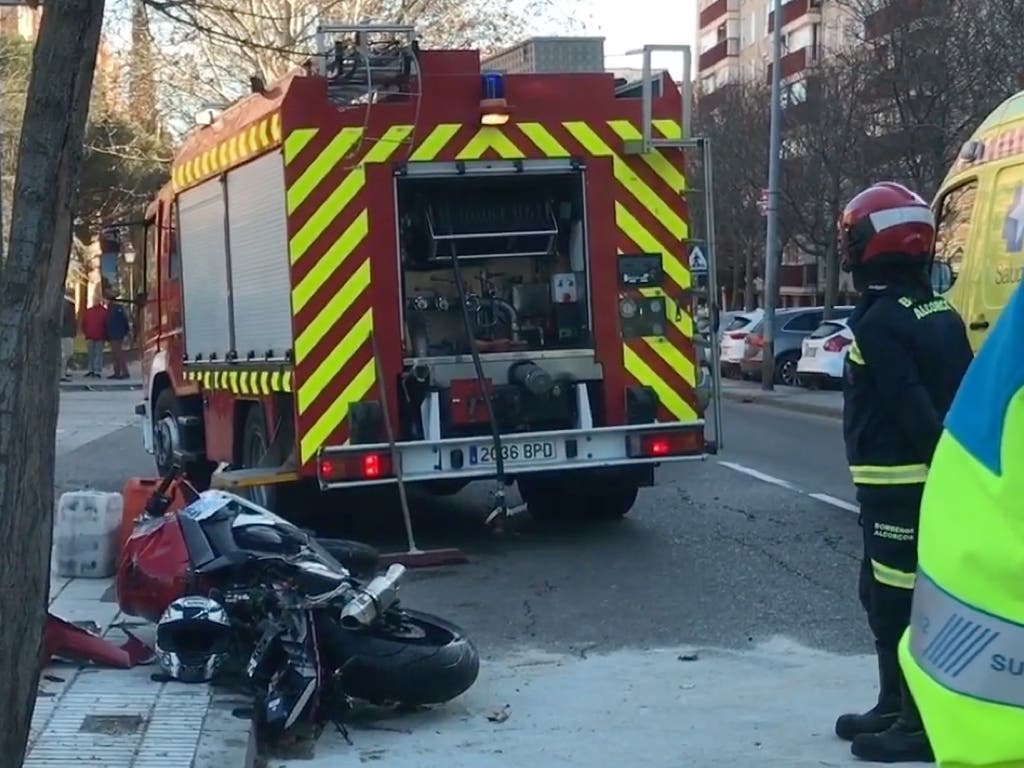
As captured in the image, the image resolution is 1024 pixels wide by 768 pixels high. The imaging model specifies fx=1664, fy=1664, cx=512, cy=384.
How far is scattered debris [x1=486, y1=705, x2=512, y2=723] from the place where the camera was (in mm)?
6445

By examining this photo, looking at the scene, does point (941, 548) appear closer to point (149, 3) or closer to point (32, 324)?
point (32, 324)

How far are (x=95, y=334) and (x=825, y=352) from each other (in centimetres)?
1450

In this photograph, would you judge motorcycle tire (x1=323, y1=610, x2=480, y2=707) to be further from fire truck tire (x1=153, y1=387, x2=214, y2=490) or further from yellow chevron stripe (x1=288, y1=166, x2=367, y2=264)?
fire truck tire (x1=153, y1=387, x2=214, y2=490)

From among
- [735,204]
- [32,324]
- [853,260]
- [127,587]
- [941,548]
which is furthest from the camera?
[735,204]

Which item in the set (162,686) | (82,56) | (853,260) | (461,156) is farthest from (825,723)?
(461,156)

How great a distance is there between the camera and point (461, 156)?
33.1ft

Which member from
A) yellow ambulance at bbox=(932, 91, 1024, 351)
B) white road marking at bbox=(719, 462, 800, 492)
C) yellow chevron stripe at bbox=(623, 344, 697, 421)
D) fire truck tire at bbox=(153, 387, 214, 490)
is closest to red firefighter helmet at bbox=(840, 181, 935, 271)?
yellow ambulance at bbox=(932, 91, 1024, 351)

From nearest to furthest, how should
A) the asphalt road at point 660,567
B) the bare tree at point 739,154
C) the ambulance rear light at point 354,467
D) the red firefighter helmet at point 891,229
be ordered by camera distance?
1. the red firefighter helmet at point 891,229
2. the asphalt road at point 660,567
3. the ambulance rear light at point 354,467
4. the bare tree at point 739,154

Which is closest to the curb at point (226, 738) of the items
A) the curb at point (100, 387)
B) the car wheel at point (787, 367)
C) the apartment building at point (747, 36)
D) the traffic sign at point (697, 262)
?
the traffic sign at point (697, 262)

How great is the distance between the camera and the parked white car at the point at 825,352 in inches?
1105

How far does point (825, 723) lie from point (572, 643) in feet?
6.06

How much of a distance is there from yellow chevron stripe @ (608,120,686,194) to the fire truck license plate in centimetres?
182

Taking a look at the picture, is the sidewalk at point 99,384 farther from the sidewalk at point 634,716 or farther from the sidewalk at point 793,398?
the sidewalk at point 634,716

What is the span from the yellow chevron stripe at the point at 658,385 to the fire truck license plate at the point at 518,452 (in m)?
0.72
